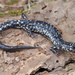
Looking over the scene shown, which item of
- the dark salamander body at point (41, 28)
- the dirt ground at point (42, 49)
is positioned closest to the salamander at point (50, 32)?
the dark salamander body at point (41, 28)

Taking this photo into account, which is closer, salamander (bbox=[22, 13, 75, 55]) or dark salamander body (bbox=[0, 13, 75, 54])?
salamander (bbox=[22, 13, 75, 55])

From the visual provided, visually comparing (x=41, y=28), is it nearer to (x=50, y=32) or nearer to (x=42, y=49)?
(x=50, y=32)

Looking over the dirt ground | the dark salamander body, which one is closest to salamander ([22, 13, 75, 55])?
the dark salamander body

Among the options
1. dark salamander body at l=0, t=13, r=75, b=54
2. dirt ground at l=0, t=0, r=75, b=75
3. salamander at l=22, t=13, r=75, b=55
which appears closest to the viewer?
dirt ground at l=0, t=0, r=75, b=75

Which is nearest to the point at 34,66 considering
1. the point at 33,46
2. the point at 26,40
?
the point at 33,46

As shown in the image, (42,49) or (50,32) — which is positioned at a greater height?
(50,32)

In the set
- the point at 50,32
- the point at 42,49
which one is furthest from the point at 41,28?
the point at 42,49

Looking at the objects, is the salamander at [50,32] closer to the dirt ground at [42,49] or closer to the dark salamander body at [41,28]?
the dark salamander body at [41,28]

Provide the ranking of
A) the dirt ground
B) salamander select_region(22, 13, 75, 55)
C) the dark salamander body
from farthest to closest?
1. the dark salamander body
2. salamander select_region(22, 13, 75, 55)
3. the dirt ground

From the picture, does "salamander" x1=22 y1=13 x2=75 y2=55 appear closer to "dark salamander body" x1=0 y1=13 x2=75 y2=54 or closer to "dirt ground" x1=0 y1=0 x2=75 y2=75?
"dark salamander body" x1=0 y1=13 x2=75 y2=54
